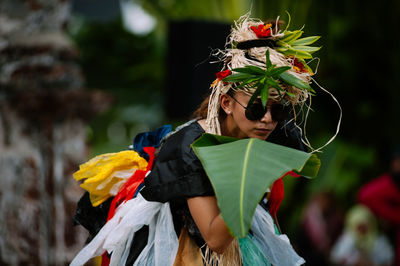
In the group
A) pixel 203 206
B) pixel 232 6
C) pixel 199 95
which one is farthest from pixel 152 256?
pixel 232 6

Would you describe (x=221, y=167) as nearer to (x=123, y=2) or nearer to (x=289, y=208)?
(x=289, y=208)

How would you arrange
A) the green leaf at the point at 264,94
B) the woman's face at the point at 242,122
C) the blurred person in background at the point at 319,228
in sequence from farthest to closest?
the blurred person in background at the point at 319,228
the woman's face at the point at 242,122
the green leaf at the point at 264,94

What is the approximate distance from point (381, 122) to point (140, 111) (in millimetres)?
4141

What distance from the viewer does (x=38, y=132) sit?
12.0 ft

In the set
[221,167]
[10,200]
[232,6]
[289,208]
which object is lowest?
[289,208]

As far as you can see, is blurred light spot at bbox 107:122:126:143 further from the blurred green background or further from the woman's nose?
the woman's nose

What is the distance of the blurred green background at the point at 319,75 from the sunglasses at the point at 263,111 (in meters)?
2.42

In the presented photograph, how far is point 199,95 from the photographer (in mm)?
5355

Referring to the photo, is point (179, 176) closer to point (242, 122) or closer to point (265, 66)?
point (242, 122)

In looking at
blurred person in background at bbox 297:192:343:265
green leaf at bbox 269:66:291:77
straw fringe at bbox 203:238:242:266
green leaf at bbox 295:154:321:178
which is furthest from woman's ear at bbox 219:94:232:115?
blurred person in background at bbox 297:192:343:265

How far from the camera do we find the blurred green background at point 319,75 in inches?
275

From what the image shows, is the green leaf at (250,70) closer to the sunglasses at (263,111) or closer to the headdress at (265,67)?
the headdress at (265,67)

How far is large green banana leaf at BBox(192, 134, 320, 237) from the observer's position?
5.70 ft

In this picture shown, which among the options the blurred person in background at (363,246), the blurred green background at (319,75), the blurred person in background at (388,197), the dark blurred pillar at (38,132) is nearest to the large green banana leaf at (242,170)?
the dark blurred pillar at (38,132)
